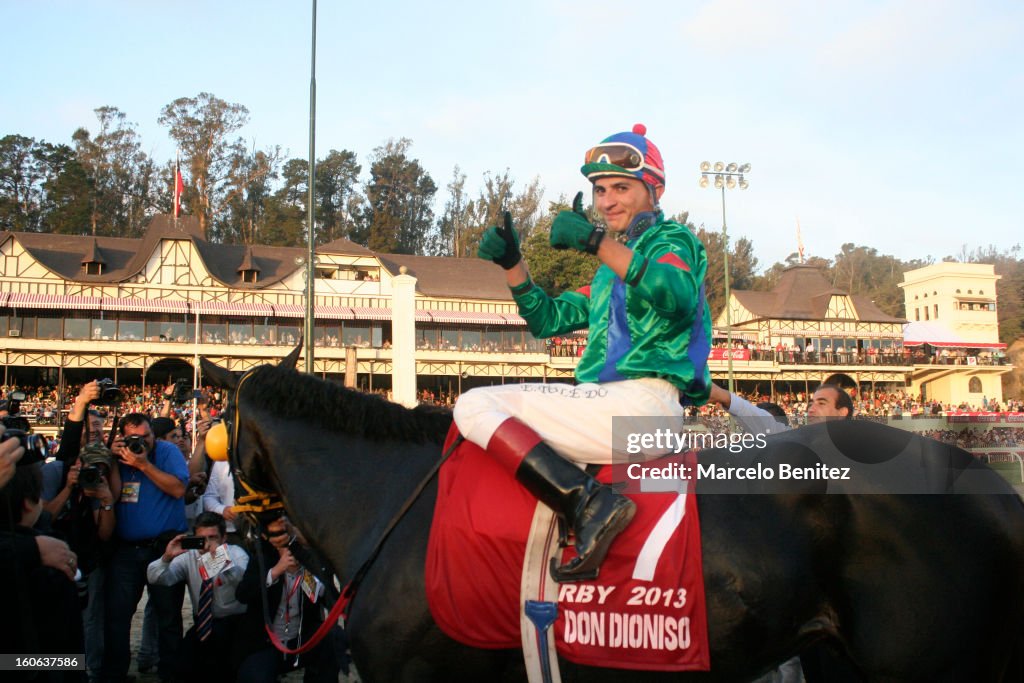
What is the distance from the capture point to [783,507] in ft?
9.38

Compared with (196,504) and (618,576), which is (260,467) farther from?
(196,504)

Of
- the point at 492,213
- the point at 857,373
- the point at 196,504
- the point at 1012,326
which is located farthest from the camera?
the point at 1012,326

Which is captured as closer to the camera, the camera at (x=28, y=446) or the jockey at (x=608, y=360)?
the jockey at (x=608, y=360)

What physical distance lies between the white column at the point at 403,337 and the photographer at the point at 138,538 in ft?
106

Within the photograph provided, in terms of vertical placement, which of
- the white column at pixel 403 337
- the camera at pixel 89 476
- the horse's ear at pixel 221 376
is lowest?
the camera at pixel 89 476

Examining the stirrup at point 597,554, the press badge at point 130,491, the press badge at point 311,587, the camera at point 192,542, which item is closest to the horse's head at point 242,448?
the stirrup at point 597,554

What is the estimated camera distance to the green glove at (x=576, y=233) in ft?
9.77

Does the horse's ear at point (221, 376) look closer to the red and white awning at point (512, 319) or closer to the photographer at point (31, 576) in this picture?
the photographer at point (31, 576)

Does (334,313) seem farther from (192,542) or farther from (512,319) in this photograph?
(192,542)

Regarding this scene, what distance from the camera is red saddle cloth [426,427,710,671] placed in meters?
2.73

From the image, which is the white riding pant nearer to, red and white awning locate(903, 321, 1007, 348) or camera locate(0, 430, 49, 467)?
camera locate(0, 430, 49, 467)

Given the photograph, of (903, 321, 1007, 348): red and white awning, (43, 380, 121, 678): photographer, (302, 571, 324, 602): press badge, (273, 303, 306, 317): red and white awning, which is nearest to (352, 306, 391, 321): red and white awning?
(273, 303, 306, 317): red and white awning

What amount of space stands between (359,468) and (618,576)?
1229 millimetres

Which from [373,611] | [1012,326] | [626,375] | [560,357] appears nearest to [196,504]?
[373,611]
